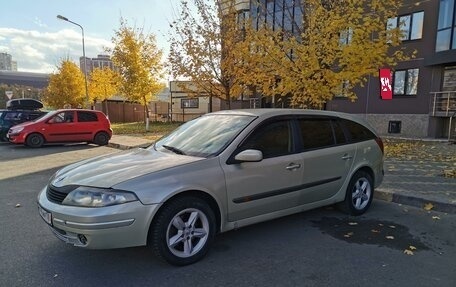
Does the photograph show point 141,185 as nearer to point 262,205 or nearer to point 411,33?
point 262,205

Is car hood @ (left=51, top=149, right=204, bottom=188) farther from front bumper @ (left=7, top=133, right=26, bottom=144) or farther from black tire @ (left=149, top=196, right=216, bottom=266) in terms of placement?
front bumper @ (left=7, top=133, right=26, bottom=144)

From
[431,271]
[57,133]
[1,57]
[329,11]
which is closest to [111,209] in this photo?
[431,271]

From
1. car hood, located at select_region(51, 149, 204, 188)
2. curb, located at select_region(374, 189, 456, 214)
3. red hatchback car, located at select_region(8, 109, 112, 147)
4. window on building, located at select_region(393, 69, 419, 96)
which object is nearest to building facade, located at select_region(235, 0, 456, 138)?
window on building, located at select_region(393, 69, 419, 96)

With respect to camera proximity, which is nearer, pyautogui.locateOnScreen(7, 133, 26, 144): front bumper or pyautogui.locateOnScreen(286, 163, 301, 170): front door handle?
pyautogui.locateOnScreen(286, 163, 301, 170): front door handle

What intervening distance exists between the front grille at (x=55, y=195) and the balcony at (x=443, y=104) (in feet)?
57.8

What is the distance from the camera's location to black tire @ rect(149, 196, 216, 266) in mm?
3545

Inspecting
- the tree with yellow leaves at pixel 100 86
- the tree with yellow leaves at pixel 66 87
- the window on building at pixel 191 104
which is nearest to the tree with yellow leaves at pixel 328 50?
the tree with yellow leaves at pixel 66 87

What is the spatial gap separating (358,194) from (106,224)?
3.89m

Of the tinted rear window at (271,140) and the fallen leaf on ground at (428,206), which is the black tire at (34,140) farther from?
the fallen leaf on ground at (428,206)

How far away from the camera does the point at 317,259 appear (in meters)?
3.90

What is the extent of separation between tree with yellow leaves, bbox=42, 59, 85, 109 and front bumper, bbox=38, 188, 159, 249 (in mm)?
33616

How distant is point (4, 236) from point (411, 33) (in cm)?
2044

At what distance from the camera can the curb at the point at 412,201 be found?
576cm

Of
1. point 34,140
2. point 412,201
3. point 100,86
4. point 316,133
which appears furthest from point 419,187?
point 100,86
